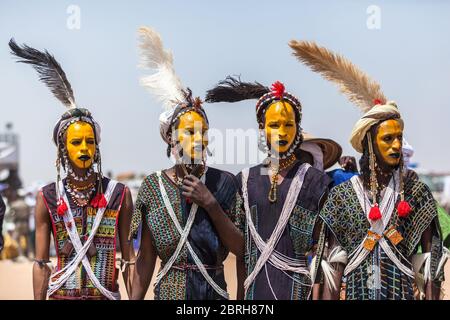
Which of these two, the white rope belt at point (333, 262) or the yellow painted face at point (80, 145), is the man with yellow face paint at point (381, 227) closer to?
the white rope belt at point (333, 262)

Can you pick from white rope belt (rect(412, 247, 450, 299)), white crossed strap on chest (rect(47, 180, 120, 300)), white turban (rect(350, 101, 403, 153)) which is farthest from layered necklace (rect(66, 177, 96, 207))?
white rope belt (rect(412, 247, 450, 299))

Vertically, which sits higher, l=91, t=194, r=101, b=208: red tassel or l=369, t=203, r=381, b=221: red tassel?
l=91, t=194, r=101, b=208: red tassel

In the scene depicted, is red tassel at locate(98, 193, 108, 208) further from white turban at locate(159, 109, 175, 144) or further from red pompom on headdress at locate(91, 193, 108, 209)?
white turban at locate(159, 109, 175, 144)

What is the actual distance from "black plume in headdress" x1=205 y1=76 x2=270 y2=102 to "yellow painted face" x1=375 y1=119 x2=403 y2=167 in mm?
918

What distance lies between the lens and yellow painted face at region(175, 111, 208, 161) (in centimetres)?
551

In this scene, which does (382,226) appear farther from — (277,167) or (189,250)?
(189,250)

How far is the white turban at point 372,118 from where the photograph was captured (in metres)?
5.34

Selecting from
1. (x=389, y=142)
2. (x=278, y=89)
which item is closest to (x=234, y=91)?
(x=278, y=89)

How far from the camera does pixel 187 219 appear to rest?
5.51 m

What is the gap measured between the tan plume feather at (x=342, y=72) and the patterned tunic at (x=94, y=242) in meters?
1.65

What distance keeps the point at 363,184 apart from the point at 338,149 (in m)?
1.73

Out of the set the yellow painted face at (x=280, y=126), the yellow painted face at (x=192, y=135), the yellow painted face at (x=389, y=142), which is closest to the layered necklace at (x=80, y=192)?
the yellow painted face at (x=192, y=135)

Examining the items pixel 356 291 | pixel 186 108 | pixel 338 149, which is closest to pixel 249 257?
pixel 356 291
